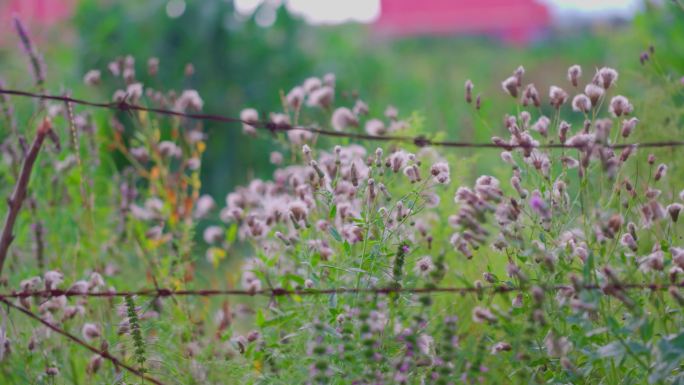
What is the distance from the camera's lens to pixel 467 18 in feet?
61.1

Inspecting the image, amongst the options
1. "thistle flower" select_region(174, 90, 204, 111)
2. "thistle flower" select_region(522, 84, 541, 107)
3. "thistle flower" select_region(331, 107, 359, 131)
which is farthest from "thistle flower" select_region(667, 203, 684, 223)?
"thistle flower" select_region(174, 90, 204, 111)

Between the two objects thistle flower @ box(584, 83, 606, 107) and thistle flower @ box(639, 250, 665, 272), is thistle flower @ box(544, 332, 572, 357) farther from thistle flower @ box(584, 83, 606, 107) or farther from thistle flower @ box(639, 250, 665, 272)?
thistle flower @ box(584, 83, 606, 107)

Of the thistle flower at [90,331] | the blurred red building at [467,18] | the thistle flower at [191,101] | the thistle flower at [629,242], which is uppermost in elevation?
the blurred red building at [467,18]

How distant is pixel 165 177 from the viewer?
167 inches

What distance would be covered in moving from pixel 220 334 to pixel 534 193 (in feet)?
3.64

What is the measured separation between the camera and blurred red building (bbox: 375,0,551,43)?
58.0 feet

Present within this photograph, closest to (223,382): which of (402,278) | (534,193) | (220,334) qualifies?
(220,334)

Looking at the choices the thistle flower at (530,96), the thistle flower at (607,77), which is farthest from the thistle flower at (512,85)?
the thistle flower at (607,77)

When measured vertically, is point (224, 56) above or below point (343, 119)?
above

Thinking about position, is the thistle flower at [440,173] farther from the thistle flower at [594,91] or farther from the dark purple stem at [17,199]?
the dark purple stem at [17,199]

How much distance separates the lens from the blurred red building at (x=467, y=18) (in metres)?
17.7

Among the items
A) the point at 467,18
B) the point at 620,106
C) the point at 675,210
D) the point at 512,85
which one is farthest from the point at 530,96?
the point at 467,18

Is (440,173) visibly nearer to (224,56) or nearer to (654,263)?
(654,263)

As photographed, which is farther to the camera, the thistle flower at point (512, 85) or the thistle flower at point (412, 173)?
the thistle flower at point (512, 85)
